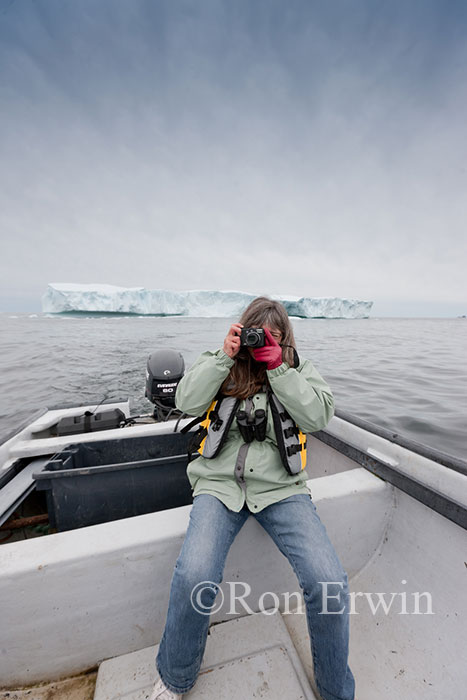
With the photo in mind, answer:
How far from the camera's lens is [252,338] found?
118 cm

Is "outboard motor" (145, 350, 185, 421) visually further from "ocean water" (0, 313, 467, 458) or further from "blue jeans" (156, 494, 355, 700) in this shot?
"blue jeans" (156, 494, 355, 700)

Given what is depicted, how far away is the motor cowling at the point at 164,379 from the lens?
2871 millimetres

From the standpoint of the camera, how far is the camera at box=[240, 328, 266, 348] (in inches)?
46.5

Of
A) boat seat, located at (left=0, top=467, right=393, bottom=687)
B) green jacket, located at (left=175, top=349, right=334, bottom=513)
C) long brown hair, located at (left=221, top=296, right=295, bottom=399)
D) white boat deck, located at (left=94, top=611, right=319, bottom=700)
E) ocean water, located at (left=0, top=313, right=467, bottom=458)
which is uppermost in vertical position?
long brown hair, located at (left=221, top=296, right=295, bottom=399)

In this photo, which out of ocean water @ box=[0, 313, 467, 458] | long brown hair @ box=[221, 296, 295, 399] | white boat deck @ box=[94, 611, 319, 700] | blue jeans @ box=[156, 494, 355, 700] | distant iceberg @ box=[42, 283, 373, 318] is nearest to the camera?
blue jeans @ box=[156, 494, 355, 700]

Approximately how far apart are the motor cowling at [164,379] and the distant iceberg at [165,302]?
2852cm

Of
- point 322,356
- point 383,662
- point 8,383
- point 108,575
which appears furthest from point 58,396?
point 322,356

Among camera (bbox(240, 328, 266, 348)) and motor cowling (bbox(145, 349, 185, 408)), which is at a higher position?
camera (bbox(240, 328, 266, 348))

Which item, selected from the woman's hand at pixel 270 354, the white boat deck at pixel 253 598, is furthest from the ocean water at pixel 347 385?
the woman's hand at pixel 270 354

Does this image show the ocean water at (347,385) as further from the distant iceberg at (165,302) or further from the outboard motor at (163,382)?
the distant iceberg at (165,302)

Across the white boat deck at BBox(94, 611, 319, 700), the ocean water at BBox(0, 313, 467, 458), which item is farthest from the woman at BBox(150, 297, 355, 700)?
the ocean water at BBox(0, 313, 467, 458)

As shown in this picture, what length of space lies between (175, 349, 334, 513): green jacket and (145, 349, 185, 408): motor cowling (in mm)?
1639

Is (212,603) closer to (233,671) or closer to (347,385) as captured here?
(233,671)

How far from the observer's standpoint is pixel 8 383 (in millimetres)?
6793
